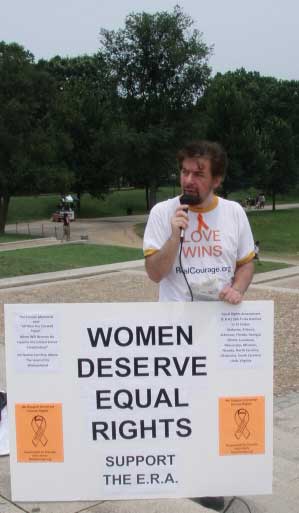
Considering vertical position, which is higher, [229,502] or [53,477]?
[53,477]

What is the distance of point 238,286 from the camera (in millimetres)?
3117

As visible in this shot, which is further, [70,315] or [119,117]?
[119,117]

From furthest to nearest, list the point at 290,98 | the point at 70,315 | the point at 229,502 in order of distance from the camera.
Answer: the point at 290,98 < the point at 229,502 < the point at 70,315

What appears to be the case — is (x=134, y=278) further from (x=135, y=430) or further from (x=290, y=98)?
(x=290, y=98)

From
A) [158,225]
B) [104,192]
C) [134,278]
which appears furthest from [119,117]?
[158,225]

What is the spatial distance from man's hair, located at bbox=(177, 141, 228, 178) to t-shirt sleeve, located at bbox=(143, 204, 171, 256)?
0.29m

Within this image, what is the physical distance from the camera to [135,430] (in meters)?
3.07

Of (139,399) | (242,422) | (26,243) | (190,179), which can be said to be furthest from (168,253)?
(26,243)

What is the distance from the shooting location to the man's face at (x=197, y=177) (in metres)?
2.98

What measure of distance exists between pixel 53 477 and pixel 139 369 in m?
0.72

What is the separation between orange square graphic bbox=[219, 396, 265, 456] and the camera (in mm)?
3035

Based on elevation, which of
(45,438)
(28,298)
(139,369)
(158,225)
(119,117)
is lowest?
(28,298)

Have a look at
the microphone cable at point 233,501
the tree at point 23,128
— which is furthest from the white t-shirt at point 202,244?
the tree at point 23,128

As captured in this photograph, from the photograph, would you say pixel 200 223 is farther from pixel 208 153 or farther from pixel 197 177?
pixel 208 153
